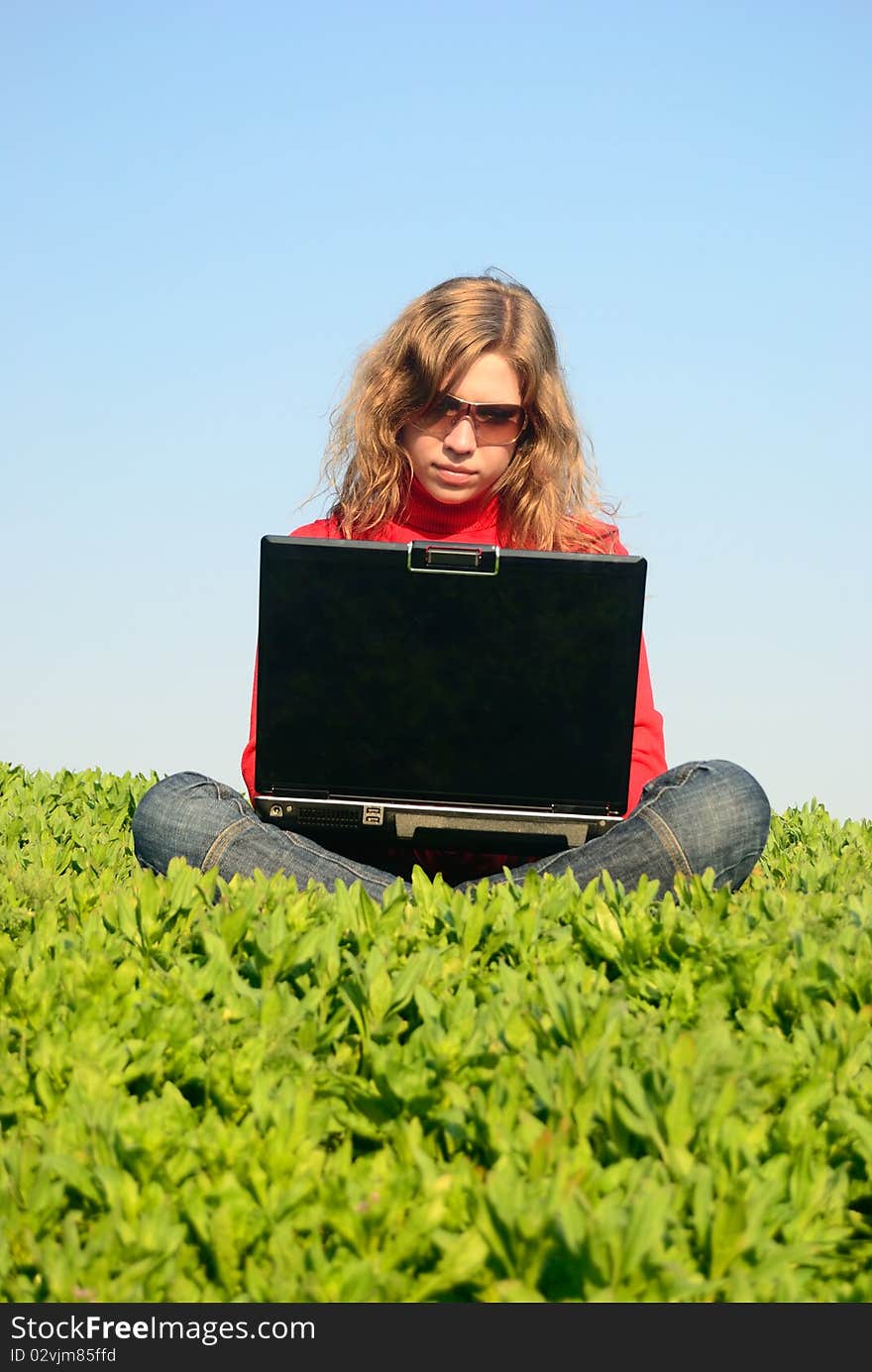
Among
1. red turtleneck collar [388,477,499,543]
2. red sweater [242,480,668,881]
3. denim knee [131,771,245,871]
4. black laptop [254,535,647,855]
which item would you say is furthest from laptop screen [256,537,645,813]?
red turtleneck collar [388,477,499,543]

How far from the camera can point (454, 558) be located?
486cm

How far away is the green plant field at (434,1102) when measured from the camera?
2.40 meters

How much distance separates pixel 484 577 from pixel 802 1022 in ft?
6.66

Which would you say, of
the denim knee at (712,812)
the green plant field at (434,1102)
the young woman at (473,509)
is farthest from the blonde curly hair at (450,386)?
the green plant field at (434,1102)

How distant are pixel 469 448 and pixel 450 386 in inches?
12.0

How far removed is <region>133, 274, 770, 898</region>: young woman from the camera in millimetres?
5363

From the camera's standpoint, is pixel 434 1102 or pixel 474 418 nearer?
pixel 434 1102

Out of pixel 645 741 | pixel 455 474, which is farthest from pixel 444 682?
pixel 455 474

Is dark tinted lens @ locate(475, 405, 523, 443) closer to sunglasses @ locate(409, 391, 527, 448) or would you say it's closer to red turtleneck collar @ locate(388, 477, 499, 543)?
sunglasses @ locate(409, 391, 527, 448)

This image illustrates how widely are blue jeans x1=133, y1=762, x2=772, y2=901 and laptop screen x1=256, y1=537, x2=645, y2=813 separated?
0.40 meters

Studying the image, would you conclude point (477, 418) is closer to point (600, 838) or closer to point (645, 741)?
point (645, 741)

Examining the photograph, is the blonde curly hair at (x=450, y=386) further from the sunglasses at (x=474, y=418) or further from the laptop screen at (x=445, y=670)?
the laptop screen at (x=445, y=670)

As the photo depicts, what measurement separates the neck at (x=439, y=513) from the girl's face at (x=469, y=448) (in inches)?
5.9
